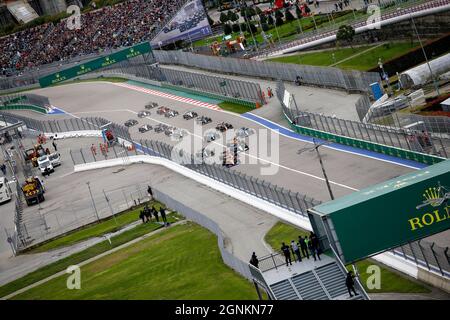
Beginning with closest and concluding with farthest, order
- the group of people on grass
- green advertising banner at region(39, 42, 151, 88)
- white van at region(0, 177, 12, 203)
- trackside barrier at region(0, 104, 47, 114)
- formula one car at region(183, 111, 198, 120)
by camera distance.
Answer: the group of people on grass, white van at region(0, 177, 12, 203), formula one car at region(183, 111, 198, 120), trackside barrier at region(0, 104, 47, 114), green advertising banner at region(39, 42, 151, 88)

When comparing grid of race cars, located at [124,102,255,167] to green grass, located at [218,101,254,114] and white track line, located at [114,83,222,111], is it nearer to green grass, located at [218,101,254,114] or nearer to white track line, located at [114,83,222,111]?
white track line, located at [114,83,222,111]

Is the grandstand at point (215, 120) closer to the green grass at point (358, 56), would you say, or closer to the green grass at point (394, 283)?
the green grass at point (394, 283)

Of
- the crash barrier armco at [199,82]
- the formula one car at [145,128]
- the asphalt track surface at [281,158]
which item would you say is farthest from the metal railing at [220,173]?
the crash barrier armco at [199,82]

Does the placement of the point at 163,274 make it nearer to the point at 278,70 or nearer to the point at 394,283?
the point at 394,283

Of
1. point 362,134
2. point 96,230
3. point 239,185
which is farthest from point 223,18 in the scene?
point 239,185

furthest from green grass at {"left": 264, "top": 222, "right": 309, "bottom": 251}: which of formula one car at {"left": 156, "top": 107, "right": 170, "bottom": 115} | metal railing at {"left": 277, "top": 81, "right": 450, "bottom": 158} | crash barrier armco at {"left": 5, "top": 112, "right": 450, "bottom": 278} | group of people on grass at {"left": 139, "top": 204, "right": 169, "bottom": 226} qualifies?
formula one car at {"left": 156, "top": 107, "right": 170, "bottom": 115}

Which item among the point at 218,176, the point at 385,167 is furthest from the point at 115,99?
the point at 385,167
